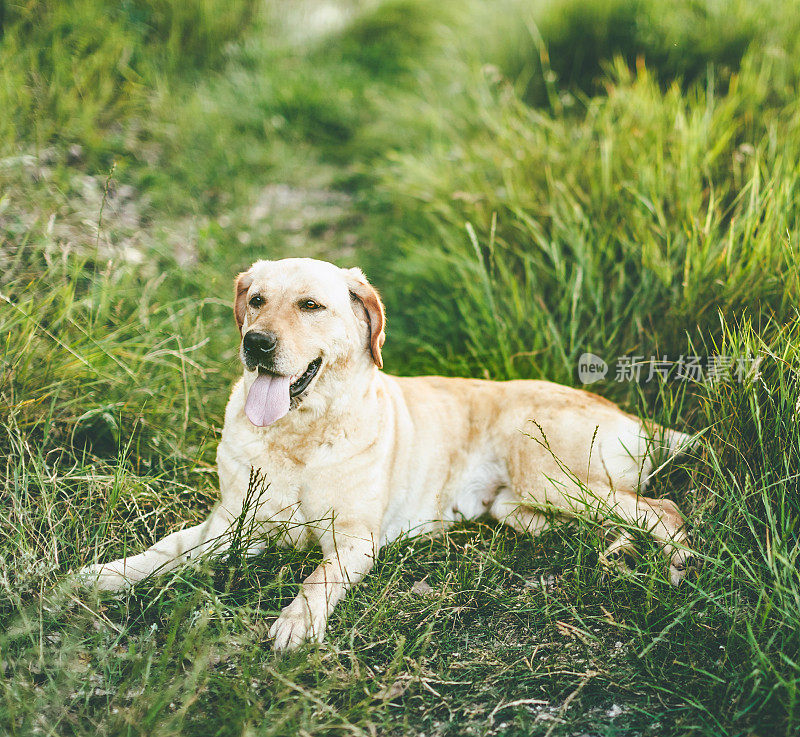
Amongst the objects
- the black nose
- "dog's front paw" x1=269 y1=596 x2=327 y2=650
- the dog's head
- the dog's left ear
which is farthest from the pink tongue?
"dog's front paw" x1=269 y1=596 x2=327 y2=650

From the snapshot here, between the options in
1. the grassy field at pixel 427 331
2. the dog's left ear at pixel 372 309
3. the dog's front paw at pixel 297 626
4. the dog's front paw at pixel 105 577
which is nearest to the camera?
the grassy field at pixel 427 331

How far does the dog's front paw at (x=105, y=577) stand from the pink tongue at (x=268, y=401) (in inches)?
29.3

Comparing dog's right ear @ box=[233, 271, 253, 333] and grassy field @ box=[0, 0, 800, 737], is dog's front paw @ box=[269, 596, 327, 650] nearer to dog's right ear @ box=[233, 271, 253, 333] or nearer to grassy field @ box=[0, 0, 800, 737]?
grassy field @ box=[0, 0, 800, 737]

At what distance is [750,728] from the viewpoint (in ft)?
5.90

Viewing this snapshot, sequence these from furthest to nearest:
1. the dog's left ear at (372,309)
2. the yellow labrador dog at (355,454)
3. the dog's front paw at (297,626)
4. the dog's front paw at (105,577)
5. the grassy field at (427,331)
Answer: the dog's left ear at (372,309) → the yellow labrador dog at (355,454) → the dog's front paw at (105,577) → the dog's front paw at (297,626) → the grassy field at (427,331)

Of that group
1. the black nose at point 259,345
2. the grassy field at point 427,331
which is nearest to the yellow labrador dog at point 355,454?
the black nose at point 259,345

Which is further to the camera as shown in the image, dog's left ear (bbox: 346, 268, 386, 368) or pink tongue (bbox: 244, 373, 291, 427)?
dog's left ear (bbox: 346, 268, 386, 368)

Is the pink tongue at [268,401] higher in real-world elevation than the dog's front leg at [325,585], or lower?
higher

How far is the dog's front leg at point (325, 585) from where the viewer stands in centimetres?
217

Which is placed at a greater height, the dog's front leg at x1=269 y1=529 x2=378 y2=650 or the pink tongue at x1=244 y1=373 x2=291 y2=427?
the pink tongue at x1=244 y1=373 x2=291 y2=427

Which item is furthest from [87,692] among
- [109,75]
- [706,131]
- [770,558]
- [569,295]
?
[109,75]

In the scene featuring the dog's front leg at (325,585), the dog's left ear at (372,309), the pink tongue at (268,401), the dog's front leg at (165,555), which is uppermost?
the dog's left ear at (372,309)

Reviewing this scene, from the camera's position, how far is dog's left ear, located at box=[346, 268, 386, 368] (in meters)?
2.67

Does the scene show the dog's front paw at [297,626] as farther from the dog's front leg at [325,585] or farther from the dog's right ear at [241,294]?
the dog's right ear at [241,294]
